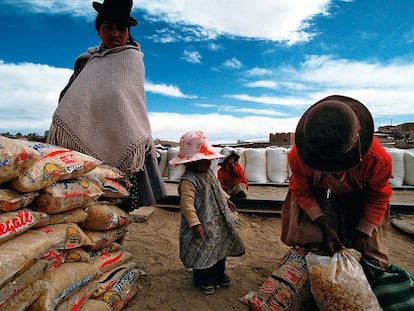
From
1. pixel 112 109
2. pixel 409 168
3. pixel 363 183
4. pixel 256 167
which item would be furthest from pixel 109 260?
pixel 409 168

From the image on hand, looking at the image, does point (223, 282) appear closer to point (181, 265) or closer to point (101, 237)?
point (181, 265)

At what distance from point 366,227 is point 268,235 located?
5.86ft

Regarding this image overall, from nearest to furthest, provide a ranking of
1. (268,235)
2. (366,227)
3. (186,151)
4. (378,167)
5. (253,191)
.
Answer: (378,167) < (366,227) < (186,151) < (268,235) < (253,191)

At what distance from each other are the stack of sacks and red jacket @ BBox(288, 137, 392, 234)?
47.1 inches

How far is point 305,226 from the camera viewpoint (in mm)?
2250

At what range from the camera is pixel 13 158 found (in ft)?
4.59

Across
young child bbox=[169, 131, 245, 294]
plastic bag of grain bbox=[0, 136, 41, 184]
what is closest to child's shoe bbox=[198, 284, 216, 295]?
young child bbox=[169, 131, 245, 294]

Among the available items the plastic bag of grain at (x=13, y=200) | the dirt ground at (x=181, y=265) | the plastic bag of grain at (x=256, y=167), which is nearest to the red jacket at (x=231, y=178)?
the dirt ground at (x=181, y=265)

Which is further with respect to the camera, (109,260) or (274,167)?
(274,167)

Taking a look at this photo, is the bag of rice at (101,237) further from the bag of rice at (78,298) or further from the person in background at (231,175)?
the person in background at (231,175)

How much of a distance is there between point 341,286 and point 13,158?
1.76m

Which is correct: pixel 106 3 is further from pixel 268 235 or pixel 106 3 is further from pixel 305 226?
pixel 268 235

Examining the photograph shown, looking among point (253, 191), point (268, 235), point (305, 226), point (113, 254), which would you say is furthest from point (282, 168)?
point (113, 254)

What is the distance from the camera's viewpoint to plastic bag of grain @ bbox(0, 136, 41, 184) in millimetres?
1372
